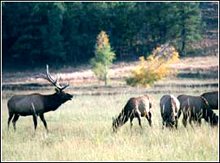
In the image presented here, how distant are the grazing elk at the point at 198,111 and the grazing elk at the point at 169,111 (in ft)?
0.85

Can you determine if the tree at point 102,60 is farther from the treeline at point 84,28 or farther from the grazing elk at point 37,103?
the grazing elk at point 37,103

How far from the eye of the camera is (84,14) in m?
60.0

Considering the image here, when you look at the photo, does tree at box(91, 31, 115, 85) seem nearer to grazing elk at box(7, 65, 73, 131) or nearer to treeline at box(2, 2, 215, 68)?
treeline at box(2, 2, 215, 68)

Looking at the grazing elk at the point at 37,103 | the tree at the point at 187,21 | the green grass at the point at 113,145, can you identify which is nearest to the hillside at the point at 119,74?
the tree at the point at 187,21

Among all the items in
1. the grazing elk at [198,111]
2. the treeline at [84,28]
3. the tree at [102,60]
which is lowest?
→ the grazing elk at [198,111]

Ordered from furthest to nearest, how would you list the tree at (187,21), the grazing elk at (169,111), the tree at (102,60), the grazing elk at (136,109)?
the tree at (187,21) → the tree at (102,60) → the grazing elk at (136,109) → the grazing elk at (169,111)

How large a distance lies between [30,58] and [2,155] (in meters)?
53.4

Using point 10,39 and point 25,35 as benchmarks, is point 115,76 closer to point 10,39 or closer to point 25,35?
point 25,35

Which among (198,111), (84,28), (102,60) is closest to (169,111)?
(198,111)

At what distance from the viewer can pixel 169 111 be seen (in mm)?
11383

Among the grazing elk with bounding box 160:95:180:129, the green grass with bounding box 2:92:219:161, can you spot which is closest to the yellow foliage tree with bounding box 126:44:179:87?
the grazing elk with bounding box 160:95:180:129

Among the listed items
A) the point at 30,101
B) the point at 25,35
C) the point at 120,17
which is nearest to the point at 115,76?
the point at 120,17

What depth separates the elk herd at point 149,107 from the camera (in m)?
11.2

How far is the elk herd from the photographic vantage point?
11156 millimetres
